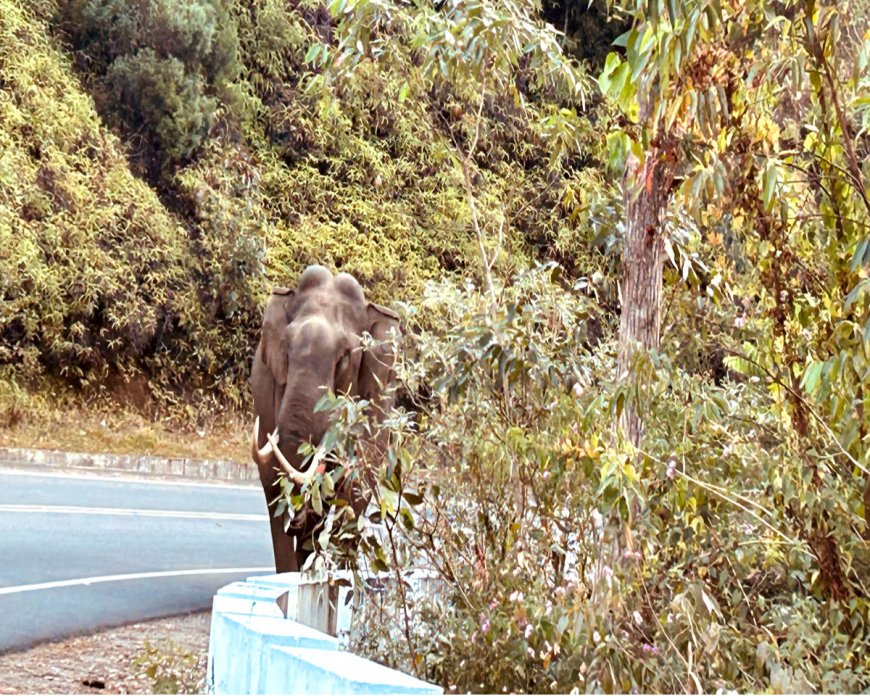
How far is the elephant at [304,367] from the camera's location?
10.5 metres

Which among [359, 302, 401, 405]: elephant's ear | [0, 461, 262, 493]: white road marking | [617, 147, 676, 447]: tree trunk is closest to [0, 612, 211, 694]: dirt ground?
[359, 302, 401, 405]: elephant's ear

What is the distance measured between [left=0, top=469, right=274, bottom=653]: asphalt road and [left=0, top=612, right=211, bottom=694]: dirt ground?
26 centimetres

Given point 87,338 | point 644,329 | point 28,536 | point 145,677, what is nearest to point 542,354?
point 644,329

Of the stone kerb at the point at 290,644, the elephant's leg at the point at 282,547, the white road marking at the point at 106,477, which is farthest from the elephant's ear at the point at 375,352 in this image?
the white road marking at the point at 106,477

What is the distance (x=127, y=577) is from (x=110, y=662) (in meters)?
3.04

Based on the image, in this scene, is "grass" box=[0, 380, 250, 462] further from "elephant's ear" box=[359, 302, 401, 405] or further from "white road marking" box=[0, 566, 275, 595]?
"elephant's ear" box=[359, 302, 401, 405]

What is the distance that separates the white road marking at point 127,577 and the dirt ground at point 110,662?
1.31 m

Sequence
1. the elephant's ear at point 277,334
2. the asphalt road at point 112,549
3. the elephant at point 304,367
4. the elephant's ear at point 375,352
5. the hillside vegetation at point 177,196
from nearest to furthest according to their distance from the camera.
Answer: the asphalt road at point 112,549, the elephant at point 304,367, the elephant's ear at point 277,334, the elephant's ear at point 375,352, the hillside vegetation at point 177,196

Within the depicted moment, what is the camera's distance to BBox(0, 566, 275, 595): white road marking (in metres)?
10.7

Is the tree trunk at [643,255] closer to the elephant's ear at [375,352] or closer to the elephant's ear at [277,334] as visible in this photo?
the elephant's ear at [375,352]

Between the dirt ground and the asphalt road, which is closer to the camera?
the dirt ground

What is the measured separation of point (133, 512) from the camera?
1549 centimetres

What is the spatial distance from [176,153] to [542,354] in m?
18.9

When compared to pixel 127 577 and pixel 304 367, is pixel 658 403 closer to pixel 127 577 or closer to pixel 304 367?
pixel 304 367
